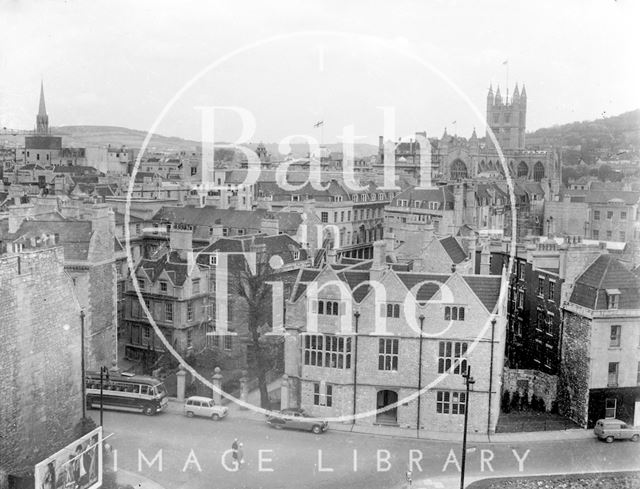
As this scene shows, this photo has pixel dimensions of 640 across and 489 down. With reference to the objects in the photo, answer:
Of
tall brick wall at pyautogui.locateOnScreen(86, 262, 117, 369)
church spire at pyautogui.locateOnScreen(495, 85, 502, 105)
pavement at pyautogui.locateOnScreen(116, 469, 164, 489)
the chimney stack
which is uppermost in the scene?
church spire at pyautogui.locateOnScreen(495, 85, 502, 105)

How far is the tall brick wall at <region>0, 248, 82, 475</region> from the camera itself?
27891 mm

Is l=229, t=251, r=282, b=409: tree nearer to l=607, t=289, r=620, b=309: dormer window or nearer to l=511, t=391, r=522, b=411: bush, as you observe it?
l=511, t=391, r=522, b=411: bush

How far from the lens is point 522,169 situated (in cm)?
14200

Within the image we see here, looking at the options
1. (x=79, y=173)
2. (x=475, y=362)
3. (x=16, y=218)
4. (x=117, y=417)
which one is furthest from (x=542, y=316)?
(x=79, y=173)

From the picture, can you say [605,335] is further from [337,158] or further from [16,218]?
[337,158]

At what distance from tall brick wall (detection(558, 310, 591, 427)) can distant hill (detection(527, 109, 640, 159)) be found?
161ft

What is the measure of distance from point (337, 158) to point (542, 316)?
98.6 m

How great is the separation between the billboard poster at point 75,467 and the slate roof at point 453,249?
26.1 m

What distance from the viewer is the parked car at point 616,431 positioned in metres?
35.7

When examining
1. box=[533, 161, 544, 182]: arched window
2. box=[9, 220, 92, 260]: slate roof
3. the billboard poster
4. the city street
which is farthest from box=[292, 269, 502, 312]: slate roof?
box=[533, 161, 544, 182]: arched window

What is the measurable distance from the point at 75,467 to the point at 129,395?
10.8 meters

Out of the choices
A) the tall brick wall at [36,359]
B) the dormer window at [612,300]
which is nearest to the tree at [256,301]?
the tall brick wall at [36,359]

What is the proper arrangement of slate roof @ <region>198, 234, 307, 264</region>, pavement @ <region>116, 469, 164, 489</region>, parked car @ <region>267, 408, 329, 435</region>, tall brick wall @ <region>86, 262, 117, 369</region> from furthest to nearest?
slate roof @ <region>198, 234, 307, 264</region>
tall brick wall @ <region>86, 262, 117, 369</region>
parked car @ <region>267, 408, 329, 435</region>
pavement @ <region>116, 469, 164, 489</region>

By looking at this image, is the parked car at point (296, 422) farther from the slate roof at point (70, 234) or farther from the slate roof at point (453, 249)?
the slate roof at point (453, 249)
